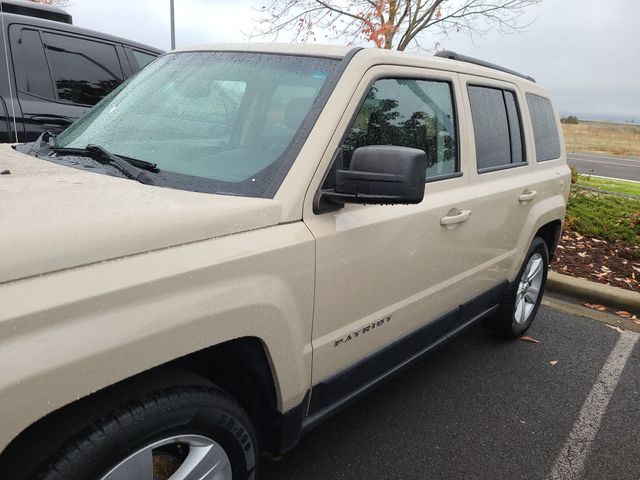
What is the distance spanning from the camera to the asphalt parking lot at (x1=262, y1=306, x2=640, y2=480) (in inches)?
103

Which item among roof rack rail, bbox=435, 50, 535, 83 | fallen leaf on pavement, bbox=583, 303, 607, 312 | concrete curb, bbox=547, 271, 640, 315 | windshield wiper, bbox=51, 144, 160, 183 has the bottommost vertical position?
fallen leaf on pavement, bbox=583, 303, 607, 312

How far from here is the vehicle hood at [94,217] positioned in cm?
132

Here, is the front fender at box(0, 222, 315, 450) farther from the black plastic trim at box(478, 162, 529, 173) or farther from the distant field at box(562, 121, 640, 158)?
the distant field at box(562, 121, 640, 158)

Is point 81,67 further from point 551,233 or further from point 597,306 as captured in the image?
point 597,306

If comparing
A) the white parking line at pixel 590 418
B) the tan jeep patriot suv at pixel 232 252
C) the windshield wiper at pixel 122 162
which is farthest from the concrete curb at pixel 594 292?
the windshield wiper at pixel 122 162

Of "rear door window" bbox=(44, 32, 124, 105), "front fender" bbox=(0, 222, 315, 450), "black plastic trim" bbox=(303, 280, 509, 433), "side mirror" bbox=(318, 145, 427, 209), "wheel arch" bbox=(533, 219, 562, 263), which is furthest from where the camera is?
"rear door window" bbox=(44, 32, 124, 105)

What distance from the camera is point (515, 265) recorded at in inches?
143

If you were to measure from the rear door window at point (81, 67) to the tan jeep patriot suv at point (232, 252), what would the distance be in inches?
97.4

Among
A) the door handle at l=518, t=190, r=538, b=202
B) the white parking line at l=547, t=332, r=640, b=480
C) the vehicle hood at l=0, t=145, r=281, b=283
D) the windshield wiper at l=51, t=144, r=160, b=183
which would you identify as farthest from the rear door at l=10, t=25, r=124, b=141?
the white parking line at l=547, t=332, r=640, b=480

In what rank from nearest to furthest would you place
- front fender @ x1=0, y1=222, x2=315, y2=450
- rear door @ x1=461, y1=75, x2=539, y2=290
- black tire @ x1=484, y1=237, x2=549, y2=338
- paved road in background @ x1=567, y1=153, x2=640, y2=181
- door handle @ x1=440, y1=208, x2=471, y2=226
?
front fender @ x1=0, y1=222, x2=315, y2=450 → door handle @ x1=440, y1=208, x2=471, y2=226 → rear door @ x1=461, y1=75, x2=539, y2=290 → black tire @ x1=484, y1=237, x2=549, y2=338 → paved road in background @ x1=567, y1=153, x2=640, y2=181

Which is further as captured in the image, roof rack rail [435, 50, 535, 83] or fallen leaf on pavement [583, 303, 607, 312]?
fallen leaf on pavement [583, 303, 607, 312]

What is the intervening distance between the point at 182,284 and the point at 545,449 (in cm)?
221

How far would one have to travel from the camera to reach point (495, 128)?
3252mm

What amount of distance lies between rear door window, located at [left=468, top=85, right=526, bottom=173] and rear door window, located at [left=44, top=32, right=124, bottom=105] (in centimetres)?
352
